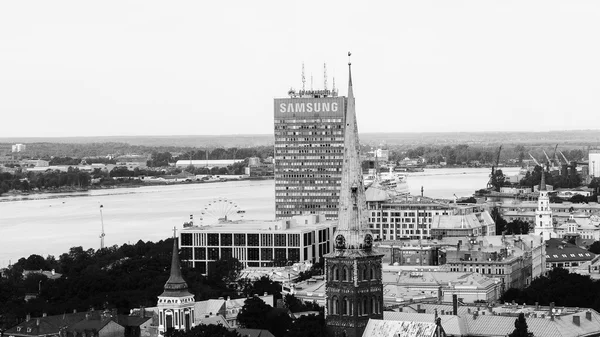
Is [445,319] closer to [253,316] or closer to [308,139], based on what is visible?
[253,316]

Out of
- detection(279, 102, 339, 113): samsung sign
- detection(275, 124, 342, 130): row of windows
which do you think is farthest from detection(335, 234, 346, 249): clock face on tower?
detection(279, 102, 339, 113): samsung sign

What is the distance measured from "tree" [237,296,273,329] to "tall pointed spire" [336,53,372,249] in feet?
38.1

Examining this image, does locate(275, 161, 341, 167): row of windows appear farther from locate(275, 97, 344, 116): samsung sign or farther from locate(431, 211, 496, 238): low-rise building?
locate(431, 211, 496, 238): low-rise building

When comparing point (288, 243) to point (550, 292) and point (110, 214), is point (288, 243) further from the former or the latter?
point (110, 214)

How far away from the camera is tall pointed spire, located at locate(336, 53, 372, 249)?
52094mm

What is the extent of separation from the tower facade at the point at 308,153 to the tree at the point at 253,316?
59.2m

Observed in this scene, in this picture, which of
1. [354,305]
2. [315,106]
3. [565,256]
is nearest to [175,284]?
[354,305]

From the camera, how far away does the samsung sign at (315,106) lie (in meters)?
125

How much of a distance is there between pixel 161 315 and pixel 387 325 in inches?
472

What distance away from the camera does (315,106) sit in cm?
12488

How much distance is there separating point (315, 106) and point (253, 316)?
205 ft

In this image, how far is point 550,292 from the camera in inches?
2904

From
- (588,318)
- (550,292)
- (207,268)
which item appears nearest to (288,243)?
(207,268)

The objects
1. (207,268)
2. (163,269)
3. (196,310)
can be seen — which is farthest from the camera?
(207,268)
